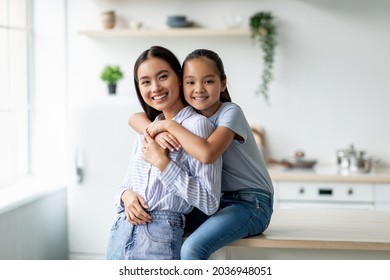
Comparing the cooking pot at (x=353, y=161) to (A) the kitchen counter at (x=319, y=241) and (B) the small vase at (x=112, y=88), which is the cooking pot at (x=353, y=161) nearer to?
(B) the small vase at (x=112, y=88)

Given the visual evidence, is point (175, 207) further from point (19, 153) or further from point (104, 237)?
point (19, 153)

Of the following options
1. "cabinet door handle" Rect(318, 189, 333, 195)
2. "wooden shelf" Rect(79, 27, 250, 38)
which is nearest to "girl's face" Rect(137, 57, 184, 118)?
"cabinet door handle" Rect(318, 189, 333, 195)

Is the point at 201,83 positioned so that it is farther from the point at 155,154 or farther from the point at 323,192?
the point at 323,192

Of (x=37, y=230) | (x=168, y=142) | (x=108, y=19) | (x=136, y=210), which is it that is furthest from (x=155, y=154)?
(x=108, y=19)

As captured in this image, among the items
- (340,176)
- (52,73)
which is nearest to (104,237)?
(52,73)

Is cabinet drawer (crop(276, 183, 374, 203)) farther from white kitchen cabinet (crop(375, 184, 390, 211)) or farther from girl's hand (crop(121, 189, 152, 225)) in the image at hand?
girl's hand (crop(121, 189, 152, 225))

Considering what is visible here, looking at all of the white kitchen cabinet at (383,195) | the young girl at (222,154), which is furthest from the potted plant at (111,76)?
the young girl at (222,154)

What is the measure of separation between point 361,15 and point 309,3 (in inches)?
12.6

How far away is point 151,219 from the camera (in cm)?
183

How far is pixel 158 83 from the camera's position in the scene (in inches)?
71.5

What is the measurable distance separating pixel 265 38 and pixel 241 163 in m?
2.22

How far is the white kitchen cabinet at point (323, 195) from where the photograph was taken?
362 cm

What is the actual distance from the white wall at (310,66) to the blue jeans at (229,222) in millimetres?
2179

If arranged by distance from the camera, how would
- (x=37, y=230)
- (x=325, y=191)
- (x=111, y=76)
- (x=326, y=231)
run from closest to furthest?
(x=326, y=231) → (x=37, y=230) → (x=325, y=191) → (x=111, y=76)
